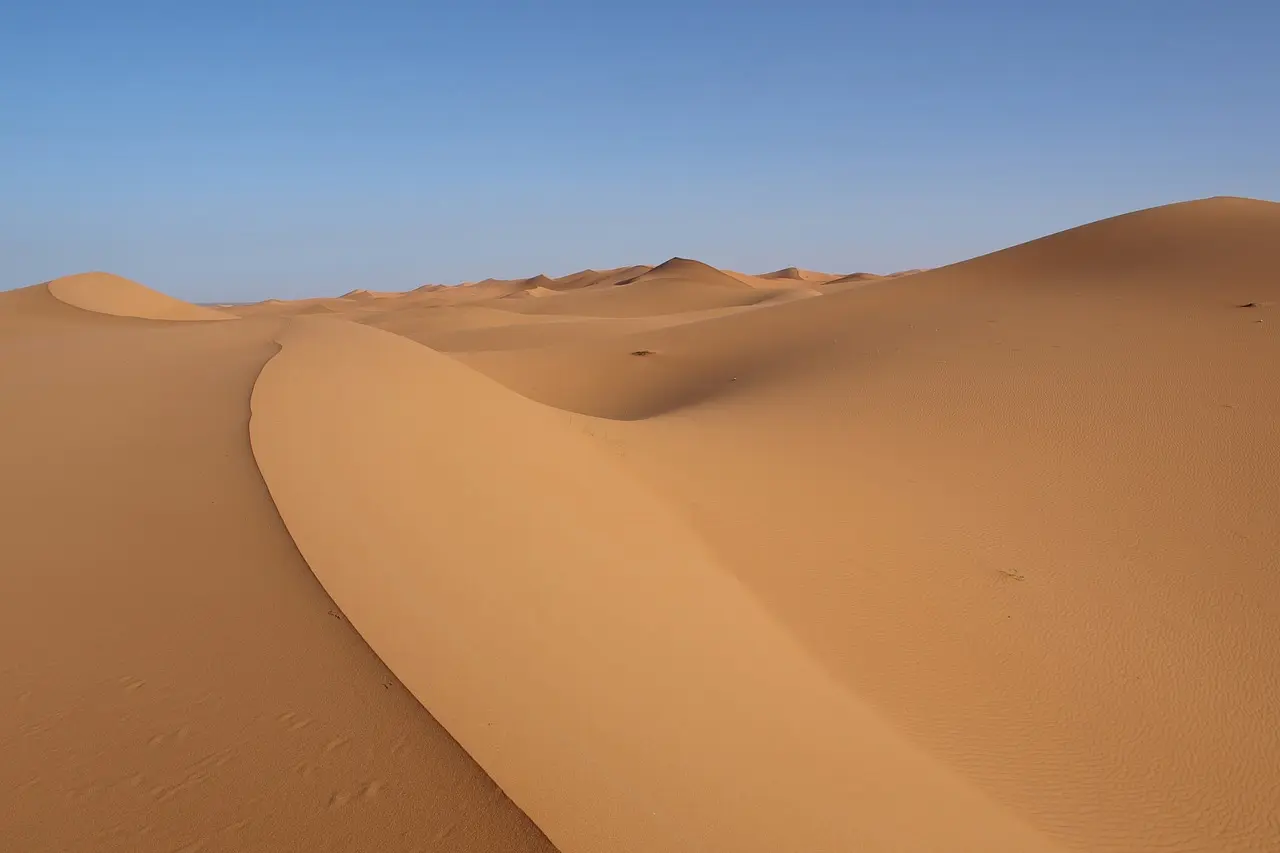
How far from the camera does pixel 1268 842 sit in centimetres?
455

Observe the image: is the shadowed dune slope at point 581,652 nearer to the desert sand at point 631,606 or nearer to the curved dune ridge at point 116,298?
the desert sand at point 631,606

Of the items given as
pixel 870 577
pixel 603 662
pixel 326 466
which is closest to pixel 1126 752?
pixel 870 577

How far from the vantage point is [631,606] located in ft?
15.6

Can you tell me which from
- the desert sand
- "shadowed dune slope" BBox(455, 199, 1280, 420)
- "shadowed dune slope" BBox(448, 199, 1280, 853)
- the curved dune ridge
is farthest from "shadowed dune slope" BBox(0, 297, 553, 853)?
the curved dune ridge

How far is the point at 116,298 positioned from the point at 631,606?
2882cm

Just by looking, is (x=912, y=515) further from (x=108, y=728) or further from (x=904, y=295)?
(x=904, y=295)

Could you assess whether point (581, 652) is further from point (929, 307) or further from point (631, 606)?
point (929, 307)

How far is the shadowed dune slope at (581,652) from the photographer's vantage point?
9.34 feet

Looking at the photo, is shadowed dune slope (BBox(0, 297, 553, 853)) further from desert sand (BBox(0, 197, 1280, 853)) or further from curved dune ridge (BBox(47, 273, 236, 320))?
curved dune ridge (BBox(47, 273, 236, 320))

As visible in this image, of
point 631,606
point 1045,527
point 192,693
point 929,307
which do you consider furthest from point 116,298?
point 192,693

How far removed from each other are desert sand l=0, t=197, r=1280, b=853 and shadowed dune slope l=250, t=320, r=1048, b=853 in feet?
0.08

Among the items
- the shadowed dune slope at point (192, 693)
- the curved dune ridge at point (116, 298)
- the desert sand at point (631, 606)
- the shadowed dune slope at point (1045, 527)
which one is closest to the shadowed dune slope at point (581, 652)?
the desert sand at point (631, 606)

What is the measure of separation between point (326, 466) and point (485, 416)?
10.1 feet

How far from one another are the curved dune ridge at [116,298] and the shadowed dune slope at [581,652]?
2147 cm
